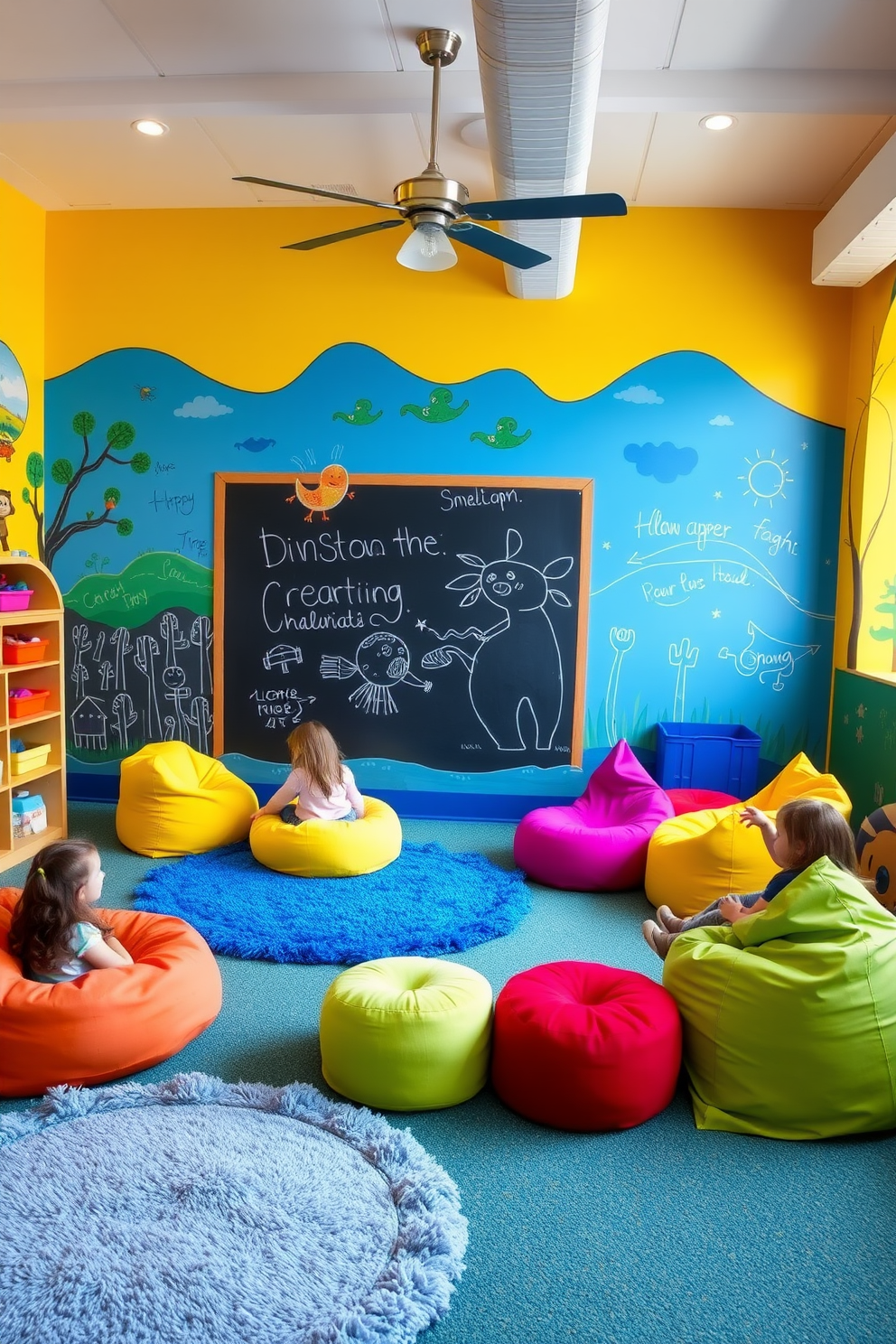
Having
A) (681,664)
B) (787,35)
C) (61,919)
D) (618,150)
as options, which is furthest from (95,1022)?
(618,150)

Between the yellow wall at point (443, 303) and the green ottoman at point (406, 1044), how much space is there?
3.77m

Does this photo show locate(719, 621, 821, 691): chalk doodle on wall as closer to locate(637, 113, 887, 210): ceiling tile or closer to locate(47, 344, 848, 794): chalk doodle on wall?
locate(47, 344, 848, 794): chalk doodle on wall

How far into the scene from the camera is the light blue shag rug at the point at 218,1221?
180 cm

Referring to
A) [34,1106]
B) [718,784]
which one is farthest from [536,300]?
[34,1106]

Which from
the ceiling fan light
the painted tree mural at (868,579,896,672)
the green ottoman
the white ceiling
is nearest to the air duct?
the white ceiling

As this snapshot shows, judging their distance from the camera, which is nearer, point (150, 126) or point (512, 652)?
point (150, 126)

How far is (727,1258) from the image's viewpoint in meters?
2.05

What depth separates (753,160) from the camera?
177 inches

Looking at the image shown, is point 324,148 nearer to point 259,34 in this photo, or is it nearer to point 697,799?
point 259,34

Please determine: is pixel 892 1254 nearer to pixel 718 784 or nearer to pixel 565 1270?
pixel 565 1270

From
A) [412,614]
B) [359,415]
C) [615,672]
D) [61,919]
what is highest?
[359,415]

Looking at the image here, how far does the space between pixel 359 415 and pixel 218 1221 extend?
433 cm

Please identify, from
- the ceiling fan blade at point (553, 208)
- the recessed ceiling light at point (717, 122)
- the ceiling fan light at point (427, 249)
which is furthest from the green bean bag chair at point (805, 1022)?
the recessed ceiling light at point (717, 122)

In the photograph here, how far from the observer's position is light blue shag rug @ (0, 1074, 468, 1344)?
1.80m
